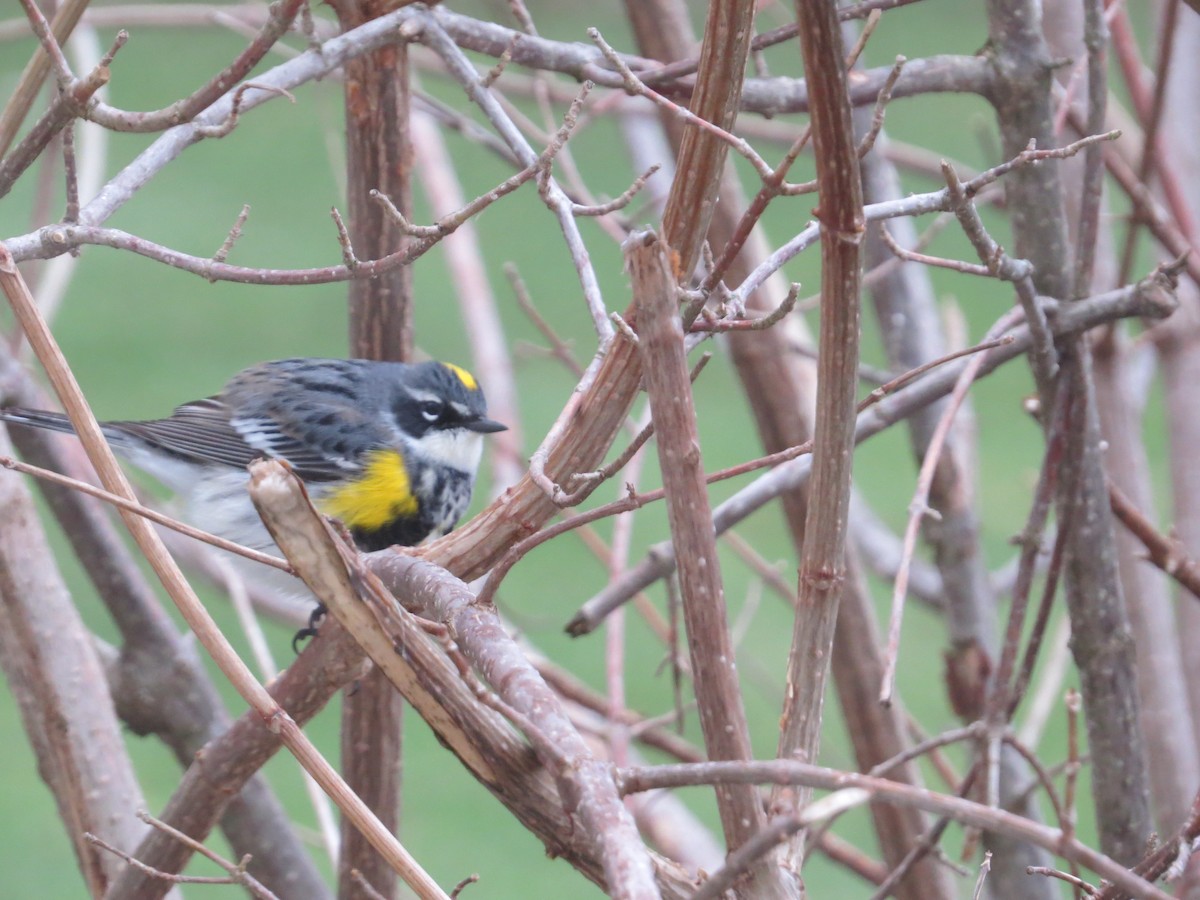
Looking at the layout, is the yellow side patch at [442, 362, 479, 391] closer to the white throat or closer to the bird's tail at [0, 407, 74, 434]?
the white throat

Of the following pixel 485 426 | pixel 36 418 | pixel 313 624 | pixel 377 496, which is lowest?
pixel 313 624

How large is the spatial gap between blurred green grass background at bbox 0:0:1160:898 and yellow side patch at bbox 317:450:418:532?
284 millimetres

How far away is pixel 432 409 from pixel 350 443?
170 millimetres

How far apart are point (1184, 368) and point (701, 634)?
1481 millimetres

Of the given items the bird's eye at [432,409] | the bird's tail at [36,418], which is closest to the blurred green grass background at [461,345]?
the bird's eye at [432,409]

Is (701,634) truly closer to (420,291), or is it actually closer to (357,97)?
(357,97)

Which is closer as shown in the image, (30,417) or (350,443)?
(30,417)

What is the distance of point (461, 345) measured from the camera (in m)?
6.36

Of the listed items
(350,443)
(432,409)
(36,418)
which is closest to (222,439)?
(350,443)

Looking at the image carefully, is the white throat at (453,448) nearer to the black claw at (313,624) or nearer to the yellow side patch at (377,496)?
the yellow side patch at (377,496)

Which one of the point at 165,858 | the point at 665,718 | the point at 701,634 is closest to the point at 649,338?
the point at 701,634

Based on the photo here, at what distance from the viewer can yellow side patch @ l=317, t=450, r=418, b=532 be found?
242 centimetres

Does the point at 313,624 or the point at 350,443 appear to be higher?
the point at 350,443

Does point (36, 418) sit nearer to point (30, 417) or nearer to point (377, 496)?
point (30, 417)
